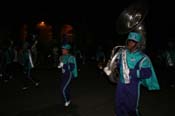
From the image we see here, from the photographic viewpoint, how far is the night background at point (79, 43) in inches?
336

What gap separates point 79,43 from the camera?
2797 centimetres

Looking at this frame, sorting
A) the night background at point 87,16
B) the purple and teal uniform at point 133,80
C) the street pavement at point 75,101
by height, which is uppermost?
the night background at point 87,16

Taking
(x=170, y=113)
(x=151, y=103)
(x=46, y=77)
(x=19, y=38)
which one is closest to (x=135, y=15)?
(x=151, y=103)

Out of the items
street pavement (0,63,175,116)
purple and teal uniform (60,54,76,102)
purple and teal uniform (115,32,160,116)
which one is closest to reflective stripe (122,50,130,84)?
purple and teal uniform (115,32,160,116)

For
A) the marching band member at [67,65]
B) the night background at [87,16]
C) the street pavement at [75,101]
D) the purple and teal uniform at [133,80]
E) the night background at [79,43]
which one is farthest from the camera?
the night background at [87,16]

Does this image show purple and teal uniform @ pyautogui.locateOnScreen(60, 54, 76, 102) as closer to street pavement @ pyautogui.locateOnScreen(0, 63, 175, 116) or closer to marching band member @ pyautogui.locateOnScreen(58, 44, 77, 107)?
marching band member @ pyautogui.locateOnScreen(58, 44, 77, 107)

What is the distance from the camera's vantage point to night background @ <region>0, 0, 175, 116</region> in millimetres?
8547

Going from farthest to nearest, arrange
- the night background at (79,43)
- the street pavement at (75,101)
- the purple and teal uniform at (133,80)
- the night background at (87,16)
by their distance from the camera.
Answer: the night background at (87,16)
the night background at (79,43)
the street pavement at (75,101)
the purple and teal uniform at (133,80)

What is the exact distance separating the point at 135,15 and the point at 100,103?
3.10 metres

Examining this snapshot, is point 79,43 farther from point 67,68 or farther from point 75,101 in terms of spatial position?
point 67,68

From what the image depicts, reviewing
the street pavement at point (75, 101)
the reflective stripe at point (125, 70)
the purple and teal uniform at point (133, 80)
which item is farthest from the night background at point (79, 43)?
the reflective stripe at point (125, 70)

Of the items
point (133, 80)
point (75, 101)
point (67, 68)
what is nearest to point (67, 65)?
point (67, 68)

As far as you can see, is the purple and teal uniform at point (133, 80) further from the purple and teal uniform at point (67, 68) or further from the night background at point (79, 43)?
the purple and teal uniform at point (67, 68)

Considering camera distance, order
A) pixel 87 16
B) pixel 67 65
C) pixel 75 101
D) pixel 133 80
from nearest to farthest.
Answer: pixel 133 80
pixel 67 65
pixel 75 101
pixel 87 16
